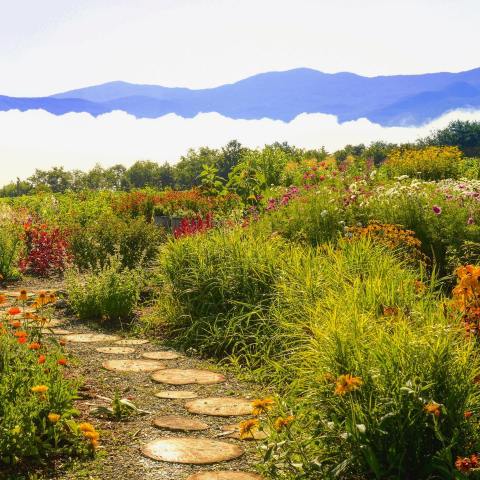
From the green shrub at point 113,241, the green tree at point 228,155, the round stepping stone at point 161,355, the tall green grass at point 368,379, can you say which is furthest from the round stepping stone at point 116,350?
→ the green tree at point 228,155

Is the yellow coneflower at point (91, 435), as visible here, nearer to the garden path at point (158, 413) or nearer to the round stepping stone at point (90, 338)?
the garden path at point (158, 413)

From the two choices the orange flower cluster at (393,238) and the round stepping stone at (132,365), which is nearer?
the round stepping stone at (132,365)

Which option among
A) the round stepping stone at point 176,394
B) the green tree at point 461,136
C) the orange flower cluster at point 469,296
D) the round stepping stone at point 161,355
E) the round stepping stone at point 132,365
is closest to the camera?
the orange flower cluster at point 469,296

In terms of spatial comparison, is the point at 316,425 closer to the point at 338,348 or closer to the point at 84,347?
the point at 338,348

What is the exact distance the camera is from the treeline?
1650 inches

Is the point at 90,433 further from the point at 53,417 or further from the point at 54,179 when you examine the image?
the point at 54,179

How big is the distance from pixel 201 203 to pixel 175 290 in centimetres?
740

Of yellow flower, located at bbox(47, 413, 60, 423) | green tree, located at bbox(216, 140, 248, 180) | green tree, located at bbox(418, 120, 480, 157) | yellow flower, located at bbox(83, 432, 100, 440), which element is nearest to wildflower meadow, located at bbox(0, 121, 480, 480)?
yellow flower, located at bbox(83, 432, 100, 440)

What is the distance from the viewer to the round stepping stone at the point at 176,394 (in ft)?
13.6

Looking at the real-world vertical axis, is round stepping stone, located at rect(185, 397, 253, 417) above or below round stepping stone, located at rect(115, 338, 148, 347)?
above

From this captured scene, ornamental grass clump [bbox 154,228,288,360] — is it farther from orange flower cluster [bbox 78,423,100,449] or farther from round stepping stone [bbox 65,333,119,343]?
orange flower cluster [bbox 78,423,100,449]

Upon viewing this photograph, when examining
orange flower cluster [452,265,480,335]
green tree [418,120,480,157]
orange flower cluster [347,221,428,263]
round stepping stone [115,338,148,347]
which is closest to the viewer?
orange flower cluster [452,265,480,335]

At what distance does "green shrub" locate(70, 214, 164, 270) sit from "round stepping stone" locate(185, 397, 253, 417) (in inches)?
191

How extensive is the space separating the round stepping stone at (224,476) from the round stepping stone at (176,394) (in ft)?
3.90
